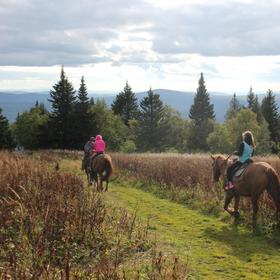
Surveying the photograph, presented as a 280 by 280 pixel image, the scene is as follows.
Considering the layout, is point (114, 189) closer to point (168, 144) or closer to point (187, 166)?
Result: point (187, 166)

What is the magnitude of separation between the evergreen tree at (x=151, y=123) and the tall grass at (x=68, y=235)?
63.2 meters

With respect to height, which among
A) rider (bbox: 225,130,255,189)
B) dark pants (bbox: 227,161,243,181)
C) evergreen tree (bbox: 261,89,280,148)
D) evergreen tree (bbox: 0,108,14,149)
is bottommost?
evergreen tree (bbox: 0,108,14,149)

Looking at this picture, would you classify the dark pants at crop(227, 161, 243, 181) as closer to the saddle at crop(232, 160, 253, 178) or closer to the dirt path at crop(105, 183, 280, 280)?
the saddle at crop(232, 160, 253, 178)

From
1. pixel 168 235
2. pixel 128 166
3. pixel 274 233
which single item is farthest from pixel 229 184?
pixel 128 166

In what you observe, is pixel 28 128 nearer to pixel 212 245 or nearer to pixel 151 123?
pixel 151 123

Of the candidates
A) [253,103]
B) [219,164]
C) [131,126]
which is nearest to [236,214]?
[219,164]

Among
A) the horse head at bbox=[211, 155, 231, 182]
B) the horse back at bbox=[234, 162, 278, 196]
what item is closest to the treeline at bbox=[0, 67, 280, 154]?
the horse head at bbox=[211, 155, 231, 182]

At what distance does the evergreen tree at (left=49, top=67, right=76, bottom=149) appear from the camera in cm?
5766

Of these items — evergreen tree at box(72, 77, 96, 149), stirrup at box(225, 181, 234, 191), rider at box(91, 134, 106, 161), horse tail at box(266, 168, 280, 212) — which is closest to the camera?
horse tail at box(266, 168, 280, 212)

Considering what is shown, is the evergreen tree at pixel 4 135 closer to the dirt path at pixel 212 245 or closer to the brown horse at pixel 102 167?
the brown horse at pixel 102 167

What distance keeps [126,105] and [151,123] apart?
12.5 metres

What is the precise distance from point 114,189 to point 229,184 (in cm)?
859

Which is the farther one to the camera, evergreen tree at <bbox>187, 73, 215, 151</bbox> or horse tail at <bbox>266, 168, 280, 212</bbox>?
evergreen tree at <bbox>187, 73, 215, 151</bbox>

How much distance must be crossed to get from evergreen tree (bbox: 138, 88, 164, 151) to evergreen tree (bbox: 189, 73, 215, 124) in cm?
997
